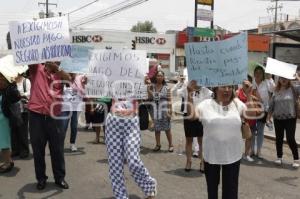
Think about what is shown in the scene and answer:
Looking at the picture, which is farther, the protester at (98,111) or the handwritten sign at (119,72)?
the protester at (98,111)

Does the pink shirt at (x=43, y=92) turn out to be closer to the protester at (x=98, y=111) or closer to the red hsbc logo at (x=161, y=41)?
the protester at (x=98, y=111)

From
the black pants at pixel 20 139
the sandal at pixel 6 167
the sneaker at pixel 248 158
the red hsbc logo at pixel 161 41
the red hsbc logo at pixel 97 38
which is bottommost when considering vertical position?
the sneaker at pixel 248 158

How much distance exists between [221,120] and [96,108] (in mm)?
5526

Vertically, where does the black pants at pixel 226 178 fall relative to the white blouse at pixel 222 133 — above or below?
below

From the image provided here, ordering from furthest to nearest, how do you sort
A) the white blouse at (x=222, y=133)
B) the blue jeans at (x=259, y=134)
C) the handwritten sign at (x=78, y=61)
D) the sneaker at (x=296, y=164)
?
the blue jeans at (x=259, y=134) < the sneaker at (x=296, y=164) < the handwritten sign at (x=78, y=61) < the white blouse at (x=222, y=133)

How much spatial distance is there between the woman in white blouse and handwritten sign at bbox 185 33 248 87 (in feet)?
0.81

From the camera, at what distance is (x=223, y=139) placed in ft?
15.4

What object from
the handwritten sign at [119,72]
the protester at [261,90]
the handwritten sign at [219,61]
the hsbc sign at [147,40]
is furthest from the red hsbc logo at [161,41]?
the handwritten sign at [219,61]

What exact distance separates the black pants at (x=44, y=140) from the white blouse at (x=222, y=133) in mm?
2360

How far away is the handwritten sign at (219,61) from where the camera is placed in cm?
504

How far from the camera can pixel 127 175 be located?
7262 mm

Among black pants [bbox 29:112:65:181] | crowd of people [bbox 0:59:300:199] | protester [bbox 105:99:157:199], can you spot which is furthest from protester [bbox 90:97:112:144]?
protester [bbox 105:99:157:199]

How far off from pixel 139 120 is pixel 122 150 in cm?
101

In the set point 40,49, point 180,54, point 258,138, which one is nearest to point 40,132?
point 40,49
